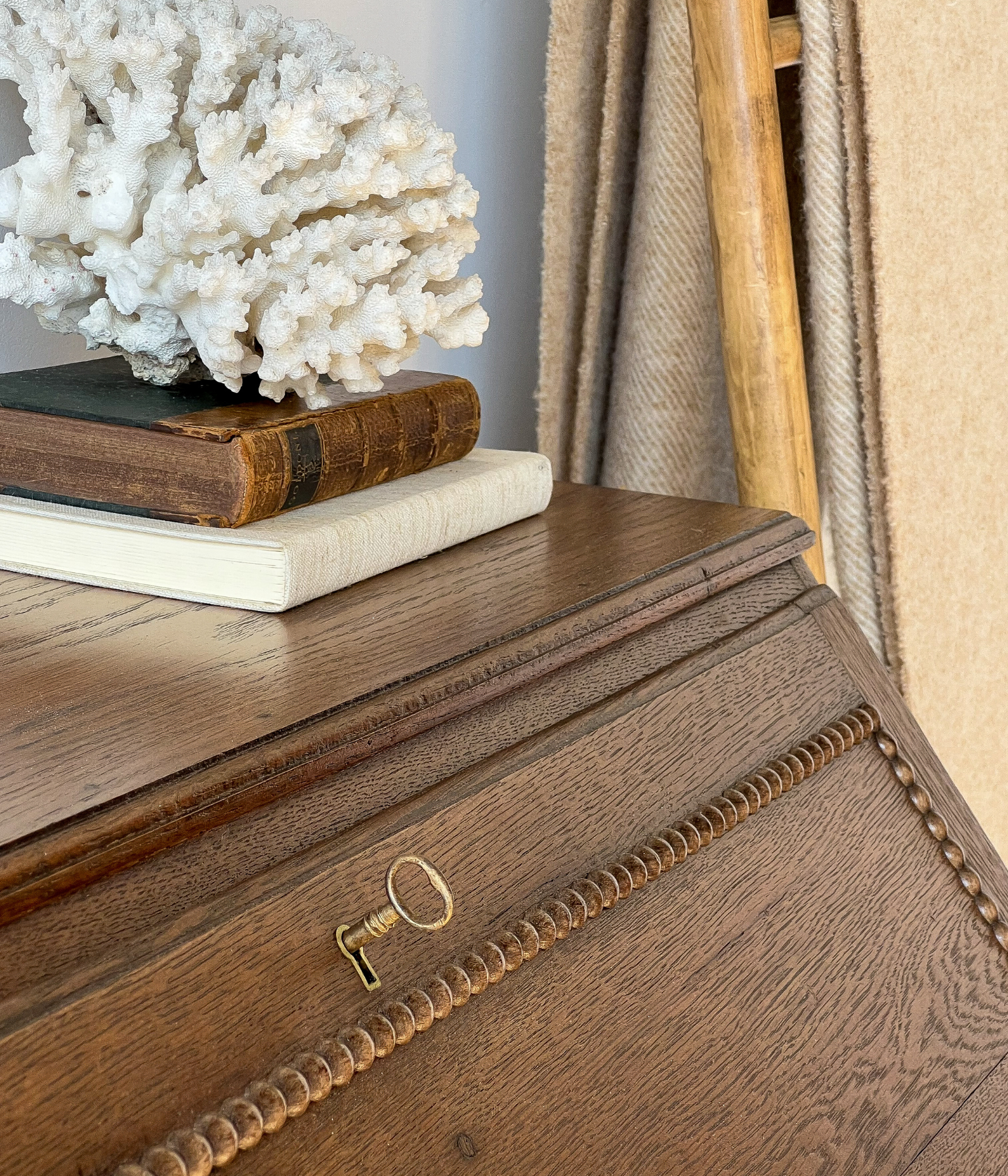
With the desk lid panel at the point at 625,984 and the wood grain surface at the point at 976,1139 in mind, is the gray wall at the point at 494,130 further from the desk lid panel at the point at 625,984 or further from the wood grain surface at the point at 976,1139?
the wood grain surface at the point at 976,1139

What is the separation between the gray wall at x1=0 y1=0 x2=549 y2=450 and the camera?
0.89 meters

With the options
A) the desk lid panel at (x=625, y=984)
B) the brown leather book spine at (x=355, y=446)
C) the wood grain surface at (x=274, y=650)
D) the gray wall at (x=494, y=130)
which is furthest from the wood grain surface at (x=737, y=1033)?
the gray wall at (x=494, y=130)

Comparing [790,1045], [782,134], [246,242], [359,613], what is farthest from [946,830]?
[782,134]

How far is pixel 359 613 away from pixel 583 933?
0.16 meters

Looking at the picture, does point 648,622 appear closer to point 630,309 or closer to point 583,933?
point 583,933

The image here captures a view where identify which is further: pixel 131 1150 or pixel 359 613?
pixel 359 613

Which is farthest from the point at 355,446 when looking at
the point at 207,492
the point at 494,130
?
the point at 494,130

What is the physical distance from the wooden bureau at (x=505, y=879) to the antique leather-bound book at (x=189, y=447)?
0.04 metres

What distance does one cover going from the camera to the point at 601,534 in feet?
2.05

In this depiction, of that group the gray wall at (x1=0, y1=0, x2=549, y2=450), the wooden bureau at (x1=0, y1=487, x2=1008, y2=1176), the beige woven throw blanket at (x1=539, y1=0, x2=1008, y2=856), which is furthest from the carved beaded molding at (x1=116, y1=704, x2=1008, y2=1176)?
the gray wall at (x1=0, y1=0, x2=549, y2=450)

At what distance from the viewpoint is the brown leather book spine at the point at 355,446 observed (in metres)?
0.50

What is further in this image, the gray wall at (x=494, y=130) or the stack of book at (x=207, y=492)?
the gray wall at (x=494, y=130)

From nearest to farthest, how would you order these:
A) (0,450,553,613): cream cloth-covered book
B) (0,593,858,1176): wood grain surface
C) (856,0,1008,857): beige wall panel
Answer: (0,593,858,1176): wood grain surface, (0,450,553,613): cream cloth-covered book, (856,0,1008,857): beige wall panel

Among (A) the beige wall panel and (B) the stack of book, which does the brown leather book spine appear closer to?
(B) the stack of book
